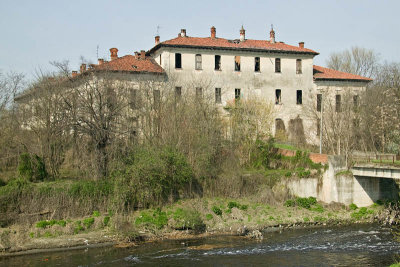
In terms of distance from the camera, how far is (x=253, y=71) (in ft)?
153

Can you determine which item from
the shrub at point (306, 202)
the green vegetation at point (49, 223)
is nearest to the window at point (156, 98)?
the green vegetation at point (49, 223)

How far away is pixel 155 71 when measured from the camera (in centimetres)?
4266

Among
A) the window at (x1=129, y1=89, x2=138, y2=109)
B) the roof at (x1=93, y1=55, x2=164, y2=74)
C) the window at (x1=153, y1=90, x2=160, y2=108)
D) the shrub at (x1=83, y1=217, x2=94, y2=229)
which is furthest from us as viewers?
the roof at (x1=93, y1=55, x2=164, y2=74)

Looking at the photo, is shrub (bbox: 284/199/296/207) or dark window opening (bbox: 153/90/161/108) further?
dark window opening (bbox: 153/90/161/108)

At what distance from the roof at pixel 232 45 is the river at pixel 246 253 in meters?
23.9

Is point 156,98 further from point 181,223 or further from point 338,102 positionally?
point 338,102

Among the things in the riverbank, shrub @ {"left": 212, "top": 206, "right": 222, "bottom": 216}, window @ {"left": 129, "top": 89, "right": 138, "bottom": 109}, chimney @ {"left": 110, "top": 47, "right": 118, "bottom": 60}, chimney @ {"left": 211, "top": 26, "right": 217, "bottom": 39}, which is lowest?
the riverbank

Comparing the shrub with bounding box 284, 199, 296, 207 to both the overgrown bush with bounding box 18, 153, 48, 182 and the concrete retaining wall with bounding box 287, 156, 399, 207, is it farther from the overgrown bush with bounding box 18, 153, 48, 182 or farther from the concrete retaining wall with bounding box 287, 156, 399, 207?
the overgrown bush with bounding box 18, 153, 48, 182

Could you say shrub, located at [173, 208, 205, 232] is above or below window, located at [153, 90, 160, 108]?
below

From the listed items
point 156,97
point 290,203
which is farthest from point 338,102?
point 156,97

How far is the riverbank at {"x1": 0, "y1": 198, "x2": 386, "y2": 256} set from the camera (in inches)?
966

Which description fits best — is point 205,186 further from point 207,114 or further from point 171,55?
point 171,55

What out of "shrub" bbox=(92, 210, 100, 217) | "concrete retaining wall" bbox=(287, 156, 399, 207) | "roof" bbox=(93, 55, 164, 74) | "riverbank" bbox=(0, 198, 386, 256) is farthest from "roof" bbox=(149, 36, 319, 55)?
"shrub" bbox=(92, 210, 100, 217)

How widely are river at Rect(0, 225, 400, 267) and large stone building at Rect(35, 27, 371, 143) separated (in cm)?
2079
